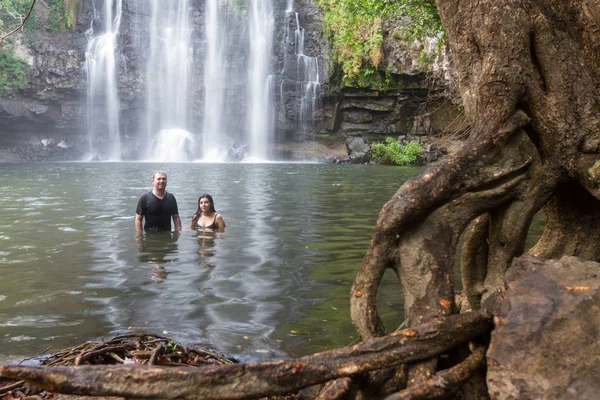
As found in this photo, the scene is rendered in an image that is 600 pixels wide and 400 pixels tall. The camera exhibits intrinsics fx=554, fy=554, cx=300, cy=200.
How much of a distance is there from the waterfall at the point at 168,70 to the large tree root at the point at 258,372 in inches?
1654

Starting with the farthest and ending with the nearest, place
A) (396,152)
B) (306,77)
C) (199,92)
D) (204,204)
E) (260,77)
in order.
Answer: (199,92)
(260,77)
(306,77)
(396,152)
(204,204)

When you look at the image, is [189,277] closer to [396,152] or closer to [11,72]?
[396,152]

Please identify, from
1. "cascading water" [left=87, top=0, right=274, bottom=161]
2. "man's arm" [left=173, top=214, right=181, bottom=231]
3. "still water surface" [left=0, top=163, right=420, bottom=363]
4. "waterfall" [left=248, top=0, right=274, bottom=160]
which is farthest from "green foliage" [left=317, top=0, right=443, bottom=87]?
"cascading water" [left=87, top=0, right=274, bottom=161]

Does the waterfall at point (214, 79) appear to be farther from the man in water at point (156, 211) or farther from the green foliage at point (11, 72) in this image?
the man in water at point (156, 211)

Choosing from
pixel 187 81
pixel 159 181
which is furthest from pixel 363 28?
pixel 159 181

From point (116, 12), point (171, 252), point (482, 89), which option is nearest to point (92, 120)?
point (116, 12)

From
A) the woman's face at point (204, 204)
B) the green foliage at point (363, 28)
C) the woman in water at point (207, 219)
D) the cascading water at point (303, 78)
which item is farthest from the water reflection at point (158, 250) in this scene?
the cascading water at point (303, 78)

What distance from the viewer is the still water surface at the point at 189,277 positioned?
538 centimetres

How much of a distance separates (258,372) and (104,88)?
43.4 m

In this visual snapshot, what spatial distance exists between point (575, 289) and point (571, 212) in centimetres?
188

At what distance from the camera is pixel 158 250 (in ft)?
30.5

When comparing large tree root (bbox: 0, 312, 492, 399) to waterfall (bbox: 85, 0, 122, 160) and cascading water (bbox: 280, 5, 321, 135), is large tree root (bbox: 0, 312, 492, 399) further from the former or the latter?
waterfall (bbox: 85, 0, 122, 160)

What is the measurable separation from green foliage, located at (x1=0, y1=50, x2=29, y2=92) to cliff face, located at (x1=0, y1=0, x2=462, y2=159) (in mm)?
596

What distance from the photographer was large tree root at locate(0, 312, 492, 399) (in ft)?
7.16
